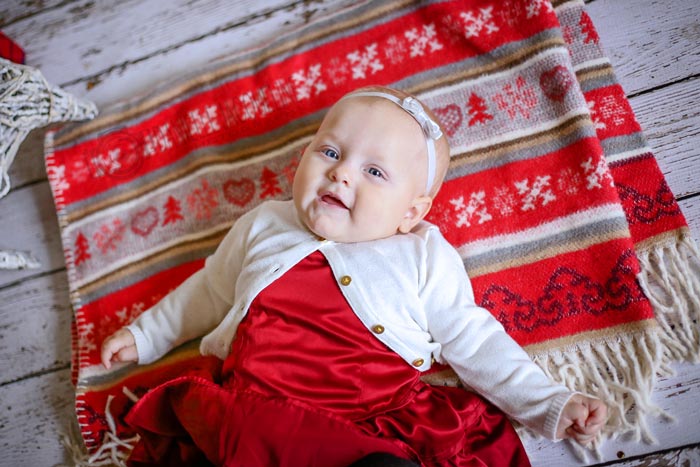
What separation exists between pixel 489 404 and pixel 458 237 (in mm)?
328

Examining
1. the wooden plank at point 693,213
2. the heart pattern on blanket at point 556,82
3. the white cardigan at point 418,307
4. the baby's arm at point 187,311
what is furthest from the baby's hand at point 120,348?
the wooden plank at point 693,213

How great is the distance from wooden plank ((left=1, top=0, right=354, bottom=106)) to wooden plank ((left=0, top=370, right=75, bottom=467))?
724 millimetres

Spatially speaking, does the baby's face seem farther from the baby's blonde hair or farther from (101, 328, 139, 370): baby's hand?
(101, 328, 139, 370): baby's hand

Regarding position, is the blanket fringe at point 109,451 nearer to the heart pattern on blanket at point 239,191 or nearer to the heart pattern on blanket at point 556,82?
the heart pattern on blanket at point 239,191

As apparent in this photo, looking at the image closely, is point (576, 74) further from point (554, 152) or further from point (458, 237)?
point (458, 237)

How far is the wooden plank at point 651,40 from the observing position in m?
1.13

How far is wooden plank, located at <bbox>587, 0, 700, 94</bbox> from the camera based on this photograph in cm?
113

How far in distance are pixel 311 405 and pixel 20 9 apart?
140 centimetres

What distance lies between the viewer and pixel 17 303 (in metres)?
1.31

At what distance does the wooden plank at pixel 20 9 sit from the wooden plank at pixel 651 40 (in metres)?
1.43

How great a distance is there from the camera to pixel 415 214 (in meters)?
1.03

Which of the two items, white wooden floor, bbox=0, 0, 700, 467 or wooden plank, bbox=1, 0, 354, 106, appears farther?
wooden plank, bbox=1, 0, 354, 106

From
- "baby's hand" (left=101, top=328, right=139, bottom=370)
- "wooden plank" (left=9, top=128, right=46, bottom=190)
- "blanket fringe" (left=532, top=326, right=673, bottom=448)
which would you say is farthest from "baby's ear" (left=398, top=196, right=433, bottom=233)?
"wooden plank" (left=9, top=128, right=46, bottom=190)

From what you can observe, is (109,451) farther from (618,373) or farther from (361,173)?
(618,373)
